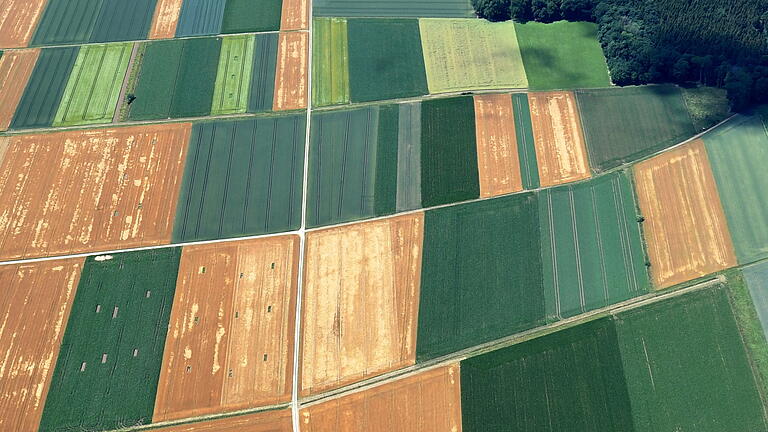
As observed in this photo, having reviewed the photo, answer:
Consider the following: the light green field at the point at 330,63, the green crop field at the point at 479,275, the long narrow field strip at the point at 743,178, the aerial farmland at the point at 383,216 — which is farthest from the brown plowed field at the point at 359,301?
the long narrow field strip at the point at 743,178

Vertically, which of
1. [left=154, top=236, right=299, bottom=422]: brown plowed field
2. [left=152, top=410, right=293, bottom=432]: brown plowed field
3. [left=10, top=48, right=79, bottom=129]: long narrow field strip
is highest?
[left=10, top=48, right=79, bottom=129]: long narrow field strip

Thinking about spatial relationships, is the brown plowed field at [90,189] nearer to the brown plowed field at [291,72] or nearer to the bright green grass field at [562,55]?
A: the brown plowed field at [291,72]

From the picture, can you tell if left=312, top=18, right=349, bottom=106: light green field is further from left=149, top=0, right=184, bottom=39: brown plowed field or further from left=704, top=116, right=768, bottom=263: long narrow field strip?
left=704, top=116, right=768, bottom=263: long narrow field strip

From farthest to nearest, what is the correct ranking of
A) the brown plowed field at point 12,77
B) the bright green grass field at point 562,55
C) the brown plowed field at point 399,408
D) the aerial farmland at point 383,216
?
the bright green grass field at point 562,55 < the brown plowed field at point 12,77 < the aerial farmland at point 383,216 < the brown plowed field at point 399,408

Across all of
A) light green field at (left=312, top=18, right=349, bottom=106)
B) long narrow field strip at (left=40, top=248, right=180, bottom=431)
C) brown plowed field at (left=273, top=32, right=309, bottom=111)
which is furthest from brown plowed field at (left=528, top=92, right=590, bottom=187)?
long narrow field strip at (left=40, top=248, right=180, bottom=431)

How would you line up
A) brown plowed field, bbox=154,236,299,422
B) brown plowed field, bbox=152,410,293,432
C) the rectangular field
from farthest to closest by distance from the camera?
the rectangular field
brown plowed field, bbox=154,236,299,422
brown plowed field, bbox=152,410,293,432

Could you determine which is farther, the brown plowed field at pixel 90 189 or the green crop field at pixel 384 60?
the green crop field at pixel 384 60

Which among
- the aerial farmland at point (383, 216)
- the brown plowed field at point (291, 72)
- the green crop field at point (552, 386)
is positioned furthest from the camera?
the brown plowed field at point (291, 72)
